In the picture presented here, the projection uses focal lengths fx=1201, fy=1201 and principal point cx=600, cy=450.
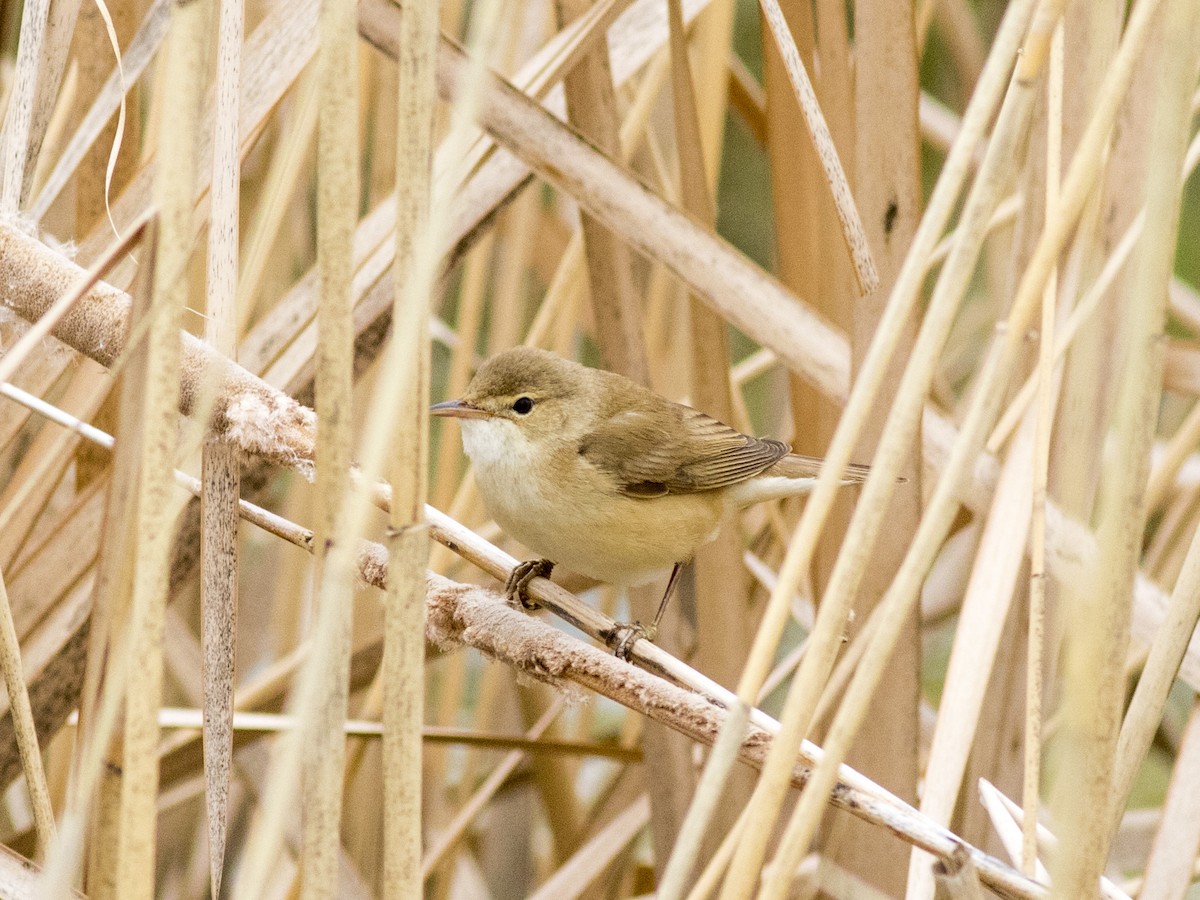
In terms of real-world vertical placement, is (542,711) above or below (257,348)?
below

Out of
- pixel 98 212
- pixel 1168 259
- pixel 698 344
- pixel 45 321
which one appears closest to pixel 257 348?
pixel 98 212

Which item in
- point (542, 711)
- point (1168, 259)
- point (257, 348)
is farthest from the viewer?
point (542, 711)

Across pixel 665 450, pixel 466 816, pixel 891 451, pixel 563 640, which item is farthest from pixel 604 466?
pixel 891 451

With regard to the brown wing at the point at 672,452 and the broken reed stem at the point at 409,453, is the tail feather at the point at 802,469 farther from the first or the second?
the broken reed stem at the point at 409,453

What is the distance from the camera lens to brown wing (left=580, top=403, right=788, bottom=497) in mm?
2672

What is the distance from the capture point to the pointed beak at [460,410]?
248cm

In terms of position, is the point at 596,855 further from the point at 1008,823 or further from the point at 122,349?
the point at 122,349

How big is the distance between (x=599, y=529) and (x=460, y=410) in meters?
0.39

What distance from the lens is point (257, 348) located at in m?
2.29

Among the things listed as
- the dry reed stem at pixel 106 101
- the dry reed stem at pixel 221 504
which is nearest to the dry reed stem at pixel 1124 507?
the dry reed stem at pixel 221 504

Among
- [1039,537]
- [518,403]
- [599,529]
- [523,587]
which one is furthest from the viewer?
[518,403]

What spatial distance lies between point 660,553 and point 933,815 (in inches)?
44.2

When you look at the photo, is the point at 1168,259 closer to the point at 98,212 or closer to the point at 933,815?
the point at 933,815

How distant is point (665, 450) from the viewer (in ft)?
9.01
